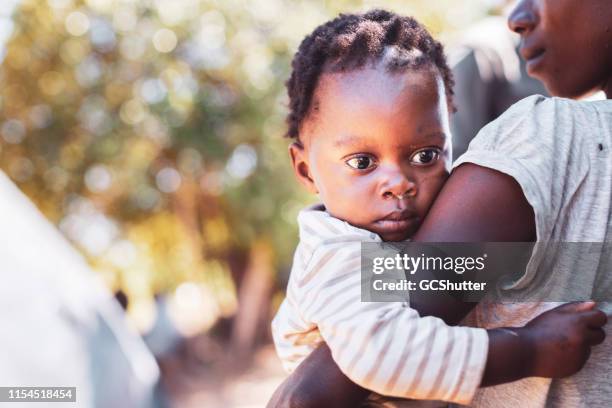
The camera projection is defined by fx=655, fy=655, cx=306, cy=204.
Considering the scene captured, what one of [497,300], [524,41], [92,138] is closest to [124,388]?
[497,300]

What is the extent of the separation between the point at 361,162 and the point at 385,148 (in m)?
0.06

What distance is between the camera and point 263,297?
26.7 ft

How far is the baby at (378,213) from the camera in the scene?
3.72 ft

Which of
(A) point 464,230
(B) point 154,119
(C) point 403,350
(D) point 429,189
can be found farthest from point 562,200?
(B) point 154,119

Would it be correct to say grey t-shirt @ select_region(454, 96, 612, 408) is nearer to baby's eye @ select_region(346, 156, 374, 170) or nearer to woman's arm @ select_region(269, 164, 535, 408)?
woman's arm @ select_region(269, 164, 535, 408)

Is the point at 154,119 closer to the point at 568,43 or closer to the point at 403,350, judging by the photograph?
the point at 568,43

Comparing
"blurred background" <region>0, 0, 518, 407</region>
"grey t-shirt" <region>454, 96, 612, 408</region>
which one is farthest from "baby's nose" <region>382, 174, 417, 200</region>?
"blurred background" <region>0, 0, 518, 407</region>

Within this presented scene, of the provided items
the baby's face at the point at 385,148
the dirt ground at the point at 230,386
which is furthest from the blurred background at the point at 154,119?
the baby's face at the point at 385,148

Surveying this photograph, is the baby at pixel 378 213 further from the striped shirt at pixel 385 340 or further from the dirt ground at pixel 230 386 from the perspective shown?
the dirt ground at pixel 230 386

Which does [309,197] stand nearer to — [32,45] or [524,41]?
[32,45]

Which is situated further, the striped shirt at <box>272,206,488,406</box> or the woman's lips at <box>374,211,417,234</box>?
the woman's lips at <box>374,211,417,234</box>

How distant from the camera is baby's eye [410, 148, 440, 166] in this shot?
Result: 146 cm

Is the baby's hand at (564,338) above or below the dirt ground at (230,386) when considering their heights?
above

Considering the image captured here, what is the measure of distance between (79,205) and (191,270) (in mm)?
1393
